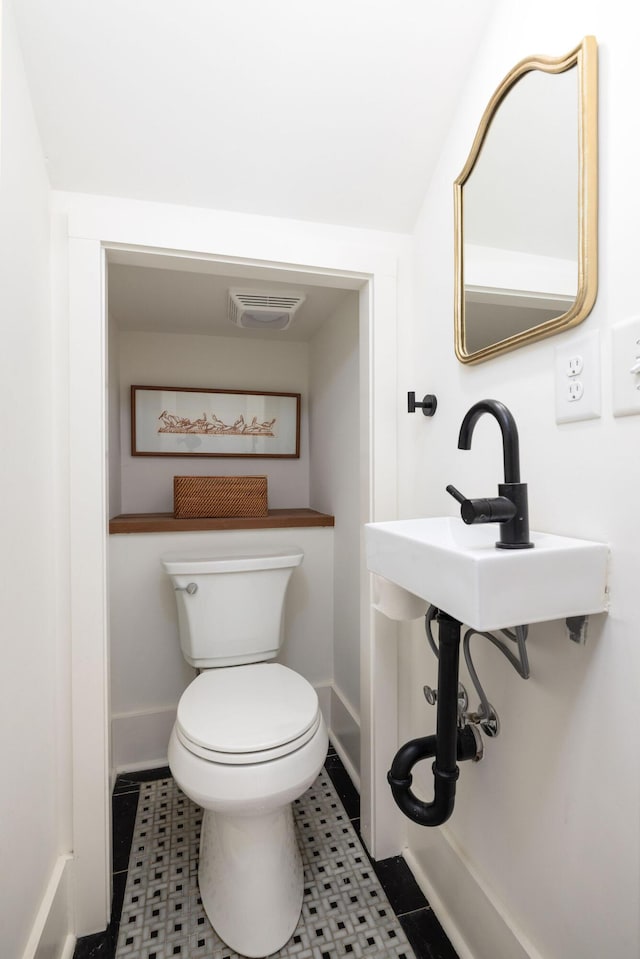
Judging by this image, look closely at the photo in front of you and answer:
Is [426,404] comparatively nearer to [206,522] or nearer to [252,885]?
[206,522]

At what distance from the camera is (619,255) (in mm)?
723

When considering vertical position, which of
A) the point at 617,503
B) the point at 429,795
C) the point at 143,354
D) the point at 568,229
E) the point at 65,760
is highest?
the point at 143,354

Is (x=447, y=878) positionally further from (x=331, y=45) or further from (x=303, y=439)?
(x=331, y=45)

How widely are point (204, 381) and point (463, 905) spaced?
79.4 inches

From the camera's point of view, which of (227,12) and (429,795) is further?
(429,795)

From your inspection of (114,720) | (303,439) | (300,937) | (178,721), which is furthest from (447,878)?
(303,439)

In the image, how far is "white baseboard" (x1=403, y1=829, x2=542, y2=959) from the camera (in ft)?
3.19

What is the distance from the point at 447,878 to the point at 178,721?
0.77 meters

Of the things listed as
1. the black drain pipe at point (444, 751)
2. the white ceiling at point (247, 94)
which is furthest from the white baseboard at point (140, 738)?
the white ceiling at point (247, 94)

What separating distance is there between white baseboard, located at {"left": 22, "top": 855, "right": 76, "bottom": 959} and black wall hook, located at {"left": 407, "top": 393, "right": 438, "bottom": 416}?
1396mm

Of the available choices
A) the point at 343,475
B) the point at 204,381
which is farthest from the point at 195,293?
the point at 343,475

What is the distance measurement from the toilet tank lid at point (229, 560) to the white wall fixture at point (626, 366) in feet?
3.94

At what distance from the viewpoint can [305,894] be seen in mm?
1294

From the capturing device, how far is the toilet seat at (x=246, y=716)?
1.13 m
